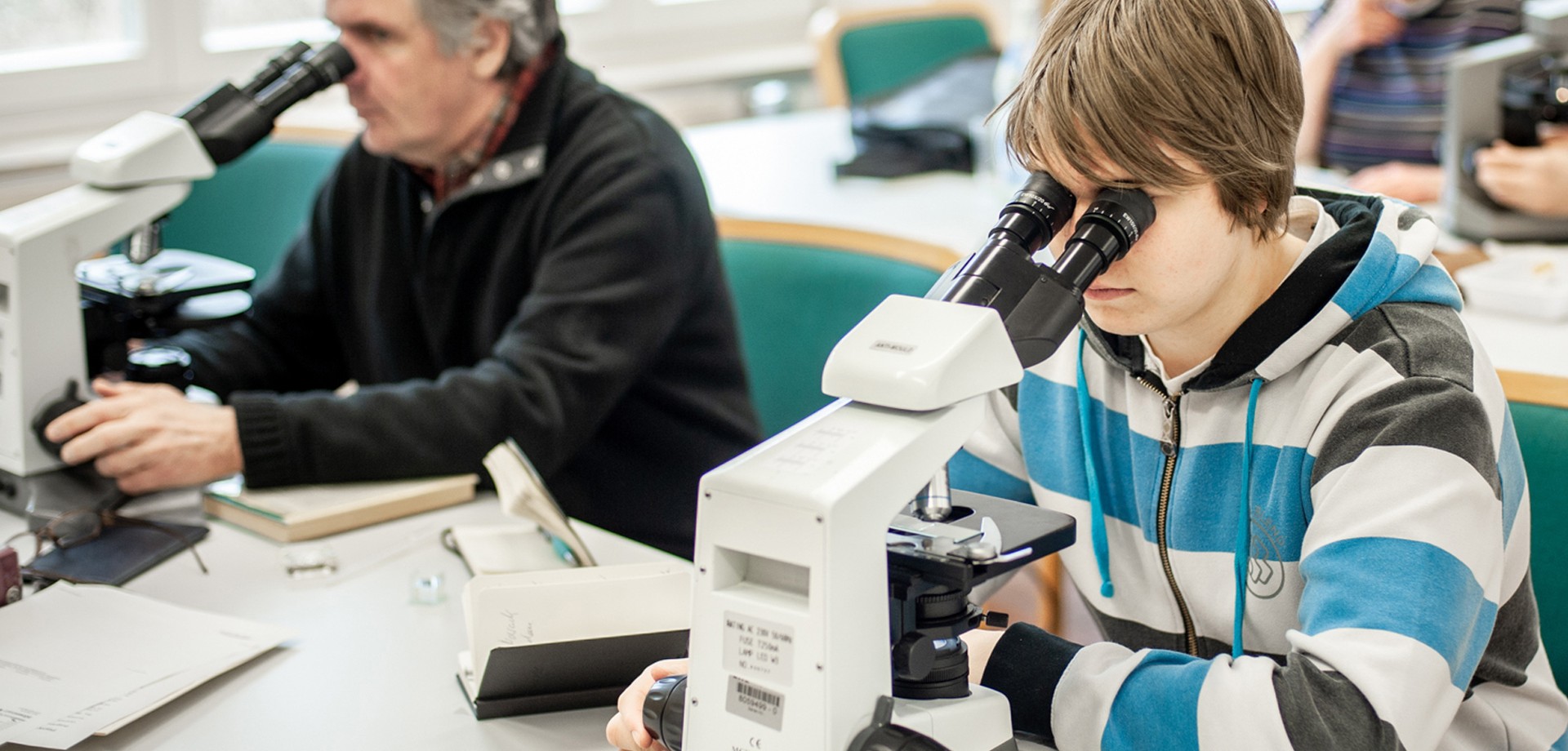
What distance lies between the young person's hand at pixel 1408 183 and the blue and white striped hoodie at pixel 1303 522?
1.47 meters

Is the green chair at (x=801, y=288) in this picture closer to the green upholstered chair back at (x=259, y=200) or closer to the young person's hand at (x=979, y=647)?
the young person's hand at (x=979, y=647)

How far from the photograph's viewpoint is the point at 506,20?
1.82 metres

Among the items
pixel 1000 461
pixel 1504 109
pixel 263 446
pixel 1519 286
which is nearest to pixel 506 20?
pixel 263 446

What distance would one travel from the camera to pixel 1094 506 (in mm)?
1191

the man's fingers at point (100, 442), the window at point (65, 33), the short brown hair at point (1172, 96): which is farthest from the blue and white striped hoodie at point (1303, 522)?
the window at point (65, 33)

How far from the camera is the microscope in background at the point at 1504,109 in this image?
2086 mm

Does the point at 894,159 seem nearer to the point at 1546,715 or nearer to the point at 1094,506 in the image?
the point at 1094,506

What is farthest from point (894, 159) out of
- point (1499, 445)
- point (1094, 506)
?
point (1499, 445)

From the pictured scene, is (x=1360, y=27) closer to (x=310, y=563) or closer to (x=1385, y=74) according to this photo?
(x=1385, y=74)

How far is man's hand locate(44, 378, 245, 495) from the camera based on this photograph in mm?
1448

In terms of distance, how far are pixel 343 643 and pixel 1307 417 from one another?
82 centimetres

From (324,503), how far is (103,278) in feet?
1.27

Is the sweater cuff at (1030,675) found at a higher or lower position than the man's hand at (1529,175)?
lower

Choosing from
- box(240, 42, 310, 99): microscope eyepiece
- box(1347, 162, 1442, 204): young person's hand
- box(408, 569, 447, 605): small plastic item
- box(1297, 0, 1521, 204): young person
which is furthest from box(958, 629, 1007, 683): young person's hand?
box(1297, 0, 1521, 204): young person
